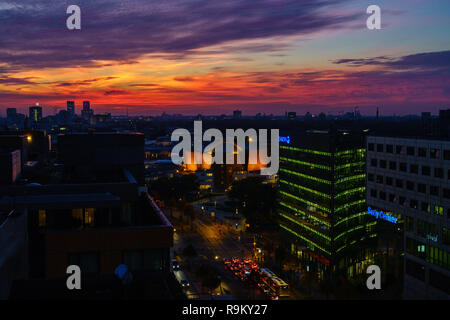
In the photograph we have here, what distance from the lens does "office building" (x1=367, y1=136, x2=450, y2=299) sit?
45219 millimetres

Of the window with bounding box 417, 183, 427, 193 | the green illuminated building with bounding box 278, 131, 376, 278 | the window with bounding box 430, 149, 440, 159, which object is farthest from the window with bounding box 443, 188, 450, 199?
the green illuminated building with bounding box 278, 131, 376, 278

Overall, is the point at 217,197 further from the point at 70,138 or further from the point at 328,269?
the point at 70,138

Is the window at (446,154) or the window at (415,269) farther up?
the window at (446,154)

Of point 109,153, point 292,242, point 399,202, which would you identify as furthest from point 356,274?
point 109,153

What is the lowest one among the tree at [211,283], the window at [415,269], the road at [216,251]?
the road at [216,251]

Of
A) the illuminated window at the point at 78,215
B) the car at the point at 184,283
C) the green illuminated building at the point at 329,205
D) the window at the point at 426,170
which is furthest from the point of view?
the green illuminated building at the point at 329,205

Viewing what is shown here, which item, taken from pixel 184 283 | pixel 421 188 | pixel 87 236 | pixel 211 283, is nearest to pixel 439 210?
pixel 421 188

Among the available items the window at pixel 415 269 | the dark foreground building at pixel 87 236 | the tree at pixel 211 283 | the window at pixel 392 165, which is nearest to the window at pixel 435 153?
the window at pixel 392 165

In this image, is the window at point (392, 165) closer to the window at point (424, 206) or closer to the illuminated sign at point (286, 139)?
the window at point (424, 206)

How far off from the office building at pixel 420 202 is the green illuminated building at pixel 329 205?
1018 cm

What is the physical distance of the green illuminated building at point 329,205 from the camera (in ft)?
214

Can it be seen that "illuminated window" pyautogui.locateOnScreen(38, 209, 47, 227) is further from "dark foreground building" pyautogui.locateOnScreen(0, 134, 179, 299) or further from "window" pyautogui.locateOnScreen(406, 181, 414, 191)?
"window" pyautogui.locateOnScreen(406, 181, 414, 191)

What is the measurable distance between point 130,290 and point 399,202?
45.7m
